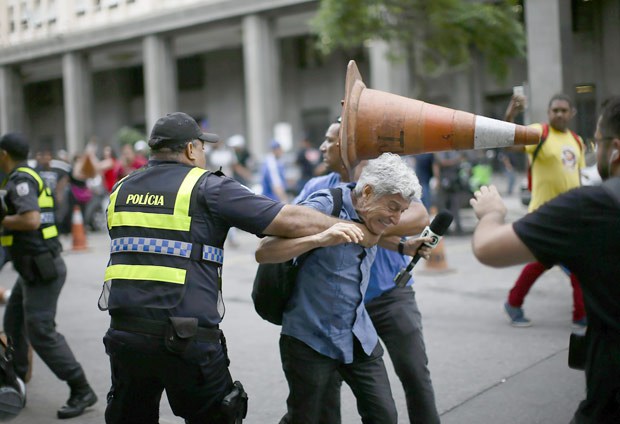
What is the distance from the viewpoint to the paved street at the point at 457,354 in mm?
5062

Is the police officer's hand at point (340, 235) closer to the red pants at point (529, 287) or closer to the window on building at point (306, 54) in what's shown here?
the red pants at point (529, 287)

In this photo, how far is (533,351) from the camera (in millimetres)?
6242

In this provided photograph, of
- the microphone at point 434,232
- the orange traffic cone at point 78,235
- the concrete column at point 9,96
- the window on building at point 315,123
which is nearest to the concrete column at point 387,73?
the window on building at point 315,123

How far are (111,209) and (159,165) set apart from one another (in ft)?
→ 0.92

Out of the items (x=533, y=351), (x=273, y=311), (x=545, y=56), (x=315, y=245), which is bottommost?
(x=533, y=351)

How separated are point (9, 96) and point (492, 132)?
95.6 ft

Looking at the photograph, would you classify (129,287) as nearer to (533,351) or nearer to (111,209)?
(111,209)

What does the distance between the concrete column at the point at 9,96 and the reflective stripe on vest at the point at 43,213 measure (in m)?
20.9

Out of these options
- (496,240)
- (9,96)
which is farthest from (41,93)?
(496,240)

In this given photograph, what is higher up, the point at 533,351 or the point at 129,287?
the point at 129,287

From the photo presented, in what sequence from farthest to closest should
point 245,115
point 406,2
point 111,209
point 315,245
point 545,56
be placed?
point 245,115 < point 406,2 < point 545,56 < point 111,209 < point 315,245

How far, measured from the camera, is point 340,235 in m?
3.01

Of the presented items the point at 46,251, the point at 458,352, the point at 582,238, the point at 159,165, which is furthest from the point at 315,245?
the point at 458,352

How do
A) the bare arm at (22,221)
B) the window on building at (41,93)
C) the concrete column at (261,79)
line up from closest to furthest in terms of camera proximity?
the bare arm at (22,221)
the concrete column at (261,79)
the window on building at (41,93)
